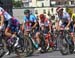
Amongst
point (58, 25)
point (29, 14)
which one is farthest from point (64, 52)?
point (29, 14)

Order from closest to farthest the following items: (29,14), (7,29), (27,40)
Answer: (7,29) < (27,40) < (29,14)

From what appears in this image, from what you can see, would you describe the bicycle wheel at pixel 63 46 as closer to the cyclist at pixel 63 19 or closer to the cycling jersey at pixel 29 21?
the cyclist at pixel 63 19

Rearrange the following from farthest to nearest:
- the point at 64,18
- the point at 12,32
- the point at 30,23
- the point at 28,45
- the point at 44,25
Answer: the point at 44,25 → the point at 30,23 → the point at 64,18 → the point at 28,45 → the point at 12,32

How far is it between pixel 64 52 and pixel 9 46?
91.1 inches

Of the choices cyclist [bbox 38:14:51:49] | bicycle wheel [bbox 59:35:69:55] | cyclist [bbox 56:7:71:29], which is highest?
cyclist [bbox 56:7:71:29]

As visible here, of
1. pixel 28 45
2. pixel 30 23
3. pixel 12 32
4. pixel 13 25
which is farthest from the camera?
pixel 30 23

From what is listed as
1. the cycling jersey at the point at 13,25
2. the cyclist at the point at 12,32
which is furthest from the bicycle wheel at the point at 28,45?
the cycling jersey at the point at 13,25

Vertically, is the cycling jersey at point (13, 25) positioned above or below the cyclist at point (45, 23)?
above

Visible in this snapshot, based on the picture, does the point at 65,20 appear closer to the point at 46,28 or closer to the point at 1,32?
the point at 46,28

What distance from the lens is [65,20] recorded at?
13078 mm

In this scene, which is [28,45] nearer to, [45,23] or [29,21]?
[29,21]

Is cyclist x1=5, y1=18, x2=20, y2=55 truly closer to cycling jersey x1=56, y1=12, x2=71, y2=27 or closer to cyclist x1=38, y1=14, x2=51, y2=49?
cycling jersey x1=56, y1=12, x2=71, y2=27

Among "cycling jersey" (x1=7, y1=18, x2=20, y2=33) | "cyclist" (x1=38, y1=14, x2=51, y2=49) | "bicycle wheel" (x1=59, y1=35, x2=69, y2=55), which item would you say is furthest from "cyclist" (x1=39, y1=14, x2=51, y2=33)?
"cycling jersey" (x1=7, y1=18, x2=20, y2=33)

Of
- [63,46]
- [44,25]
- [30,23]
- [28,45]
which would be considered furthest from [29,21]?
[63,46]
